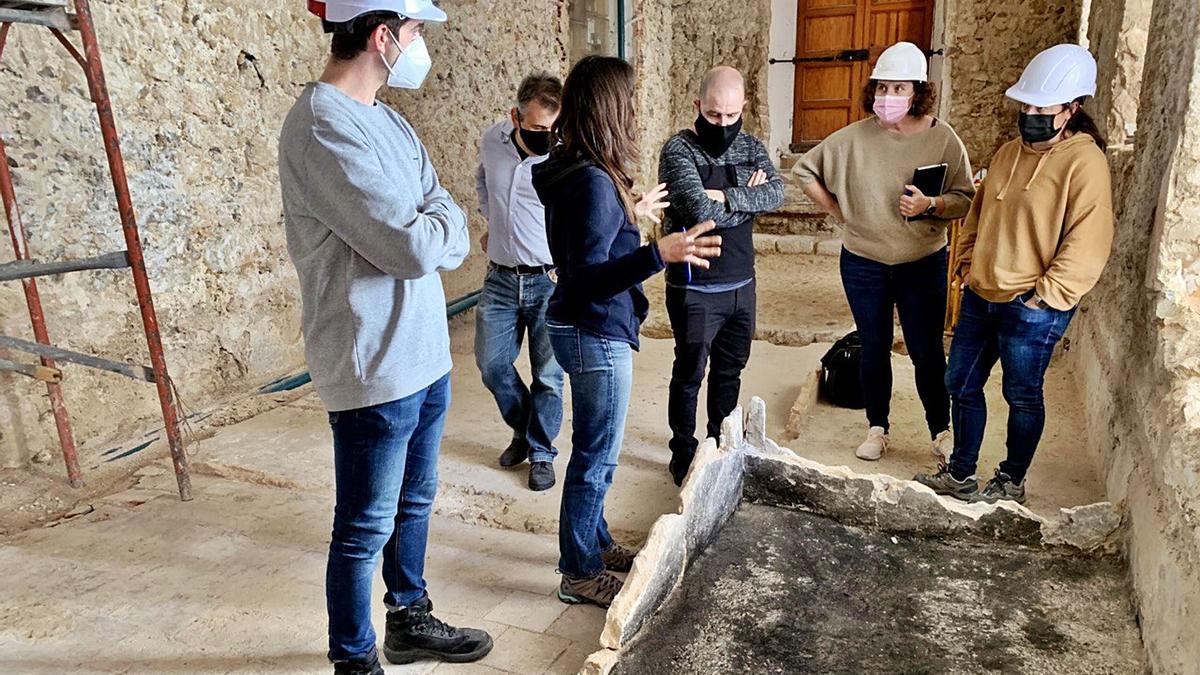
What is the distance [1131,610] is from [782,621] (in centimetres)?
91

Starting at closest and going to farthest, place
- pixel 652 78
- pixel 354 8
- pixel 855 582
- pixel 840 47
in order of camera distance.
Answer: pixel 354 8 → pixel 855 582 → pixel 652 78 → pixel 840 47

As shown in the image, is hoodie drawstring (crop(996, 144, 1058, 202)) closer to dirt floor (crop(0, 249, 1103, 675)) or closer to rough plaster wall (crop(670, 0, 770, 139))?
dirt floor (crop(0, 249, 1103, 675))

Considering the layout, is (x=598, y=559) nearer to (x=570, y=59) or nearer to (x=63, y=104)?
(x=63, y=104)

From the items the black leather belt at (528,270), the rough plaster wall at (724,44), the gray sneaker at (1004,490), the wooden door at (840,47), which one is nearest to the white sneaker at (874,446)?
the gray sneaker at (1004,490)

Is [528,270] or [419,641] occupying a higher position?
[528,270]

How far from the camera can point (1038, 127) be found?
2652mm

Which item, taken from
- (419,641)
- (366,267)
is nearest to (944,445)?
(419,641)

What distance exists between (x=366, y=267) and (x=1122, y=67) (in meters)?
3.78

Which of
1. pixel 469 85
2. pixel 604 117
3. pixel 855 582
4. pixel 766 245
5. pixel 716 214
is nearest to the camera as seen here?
pixel 604 117

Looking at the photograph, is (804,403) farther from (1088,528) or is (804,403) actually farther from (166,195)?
(166,195)

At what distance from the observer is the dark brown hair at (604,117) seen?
85.2 inches

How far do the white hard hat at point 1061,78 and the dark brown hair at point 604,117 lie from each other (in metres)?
1.27

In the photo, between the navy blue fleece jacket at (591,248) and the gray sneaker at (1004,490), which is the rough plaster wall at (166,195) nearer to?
the navy blue fleece jacket at (591,248)

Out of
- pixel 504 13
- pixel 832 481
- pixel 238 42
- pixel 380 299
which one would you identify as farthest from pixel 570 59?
pixel 380 299
